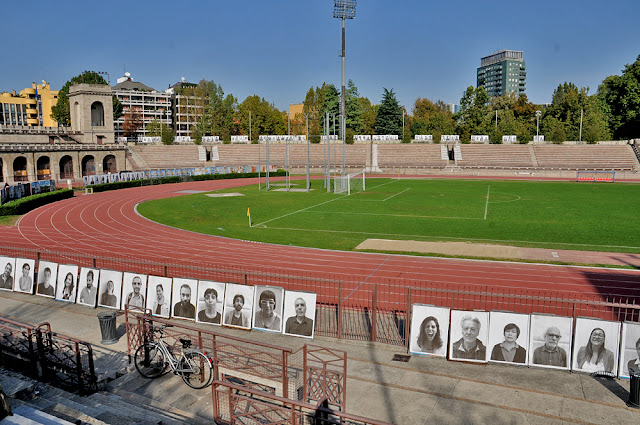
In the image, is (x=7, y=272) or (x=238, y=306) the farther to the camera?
(x=7, y=272)

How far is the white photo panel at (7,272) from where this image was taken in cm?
1775

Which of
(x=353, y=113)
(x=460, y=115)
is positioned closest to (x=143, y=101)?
(x=353, y=113)

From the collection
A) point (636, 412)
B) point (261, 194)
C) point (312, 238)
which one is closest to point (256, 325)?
point (636, 412)

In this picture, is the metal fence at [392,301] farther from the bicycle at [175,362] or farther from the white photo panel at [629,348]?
the bicycle at [175,362]

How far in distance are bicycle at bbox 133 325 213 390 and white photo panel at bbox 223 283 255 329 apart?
2707 millimetres

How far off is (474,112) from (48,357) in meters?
99.9

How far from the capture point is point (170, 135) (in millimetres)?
86125

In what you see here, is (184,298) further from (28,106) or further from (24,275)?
(28,106)

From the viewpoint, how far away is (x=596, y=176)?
6481 cm

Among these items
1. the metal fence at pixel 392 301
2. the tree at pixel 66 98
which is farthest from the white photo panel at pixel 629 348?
the tree at pixel 66 98

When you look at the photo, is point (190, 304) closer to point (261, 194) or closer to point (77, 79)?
point (261, 194)

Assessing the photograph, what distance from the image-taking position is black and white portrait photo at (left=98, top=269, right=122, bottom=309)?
1558 cm

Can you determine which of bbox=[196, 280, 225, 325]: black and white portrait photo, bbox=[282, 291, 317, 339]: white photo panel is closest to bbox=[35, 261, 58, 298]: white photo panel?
bbox=[196, 280, 225, 325]: black and white portrait photo

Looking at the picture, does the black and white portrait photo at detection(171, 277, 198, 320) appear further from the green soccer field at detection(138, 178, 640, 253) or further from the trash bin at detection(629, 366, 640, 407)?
the green soccer field at detection(138, 178, 640, 253)
